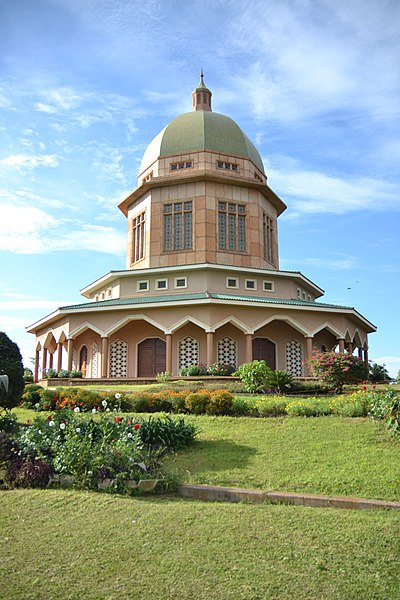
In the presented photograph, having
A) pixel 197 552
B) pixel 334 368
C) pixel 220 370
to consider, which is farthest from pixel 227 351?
pixel 197 552

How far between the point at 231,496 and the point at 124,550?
2160mm

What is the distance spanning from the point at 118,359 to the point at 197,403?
15.3 meters

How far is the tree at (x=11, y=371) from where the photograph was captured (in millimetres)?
13489

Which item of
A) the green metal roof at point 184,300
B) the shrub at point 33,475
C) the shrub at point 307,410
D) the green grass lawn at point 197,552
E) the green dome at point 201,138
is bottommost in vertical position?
the green grass lawn at point 197,552

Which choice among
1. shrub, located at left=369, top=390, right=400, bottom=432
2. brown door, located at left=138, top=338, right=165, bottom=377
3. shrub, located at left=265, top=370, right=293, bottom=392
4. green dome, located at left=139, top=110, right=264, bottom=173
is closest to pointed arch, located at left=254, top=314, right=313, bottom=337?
brown door, located at left=138, top=338, right=165, bottom=377

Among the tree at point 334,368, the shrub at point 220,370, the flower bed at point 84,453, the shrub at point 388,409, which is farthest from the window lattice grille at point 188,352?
the flower bed at point 84,453

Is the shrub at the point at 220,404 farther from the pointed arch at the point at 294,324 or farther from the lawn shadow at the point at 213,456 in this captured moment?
the pointed arch at the point at 294,324

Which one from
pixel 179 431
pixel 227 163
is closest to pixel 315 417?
pixel 179 431

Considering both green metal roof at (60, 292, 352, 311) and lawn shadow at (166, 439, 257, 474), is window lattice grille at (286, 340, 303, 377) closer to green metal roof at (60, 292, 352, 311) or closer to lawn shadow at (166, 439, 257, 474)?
green metal roof at (60, 292, 352, 311)

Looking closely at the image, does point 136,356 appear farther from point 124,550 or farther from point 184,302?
point 124,550

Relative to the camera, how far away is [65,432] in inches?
388

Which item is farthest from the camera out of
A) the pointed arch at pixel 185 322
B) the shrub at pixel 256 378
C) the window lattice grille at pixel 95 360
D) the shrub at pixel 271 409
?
the window lattice grille at pixel 95 360

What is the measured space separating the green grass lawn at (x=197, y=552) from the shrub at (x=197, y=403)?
6.93 metres

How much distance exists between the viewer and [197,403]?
14.6 metres
